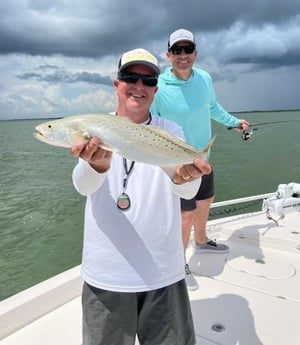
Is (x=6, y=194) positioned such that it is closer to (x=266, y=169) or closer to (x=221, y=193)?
(x=221, y=193)

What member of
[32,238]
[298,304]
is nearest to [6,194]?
[32,238]

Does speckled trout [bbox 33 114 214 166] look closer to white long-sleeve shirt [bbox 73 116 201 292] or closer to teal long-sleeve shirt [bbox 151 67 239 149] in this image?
white long-sleeve shirt [bbox 73 116 201 292]

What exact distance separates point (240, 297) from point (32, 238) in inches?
255

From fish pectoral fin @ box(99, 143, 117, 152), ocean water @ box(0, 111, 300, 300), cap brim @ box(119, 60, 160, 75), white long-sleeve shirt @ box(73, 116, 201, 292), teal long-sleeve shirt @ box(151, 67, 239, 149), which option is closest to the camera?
fish pectoral fin @ box(99, 143, 117, 152)

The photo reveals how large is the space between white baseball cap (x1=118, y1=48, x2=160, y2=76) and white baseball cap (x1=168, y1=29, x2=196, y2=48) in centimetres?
135

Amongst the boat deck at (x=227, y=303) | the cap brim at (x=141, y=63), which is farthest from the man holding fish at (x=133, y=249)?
the boat deck at (x=227, y=303)

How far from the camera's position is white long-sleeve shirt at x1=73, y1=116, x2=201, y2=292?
188 cm

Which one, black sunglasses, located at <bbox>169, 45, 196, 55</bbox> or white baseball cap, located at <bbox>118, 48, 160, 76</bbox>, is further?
black sunglasses, located at <bbox>169, 45, 196, 55</bbox>

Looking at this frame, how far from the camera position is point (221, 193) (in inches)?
540

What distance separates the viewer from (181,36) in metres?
3.35

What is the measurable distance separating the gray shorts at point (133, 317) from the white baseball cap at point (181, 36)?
2.19 meters

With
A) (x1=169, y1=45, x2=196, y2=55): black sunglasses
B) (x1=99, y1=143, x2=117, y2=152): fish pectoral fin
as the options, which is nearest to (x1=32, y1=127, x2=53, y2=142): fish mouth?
(x1=99, y1=143, x2=117, y2=152): fish pectoral fin

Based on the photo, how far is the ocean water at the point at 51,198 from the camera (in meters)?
7.35

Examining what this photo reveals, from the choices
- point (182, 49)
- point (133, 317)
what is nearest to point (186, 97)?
point (182, 49)
